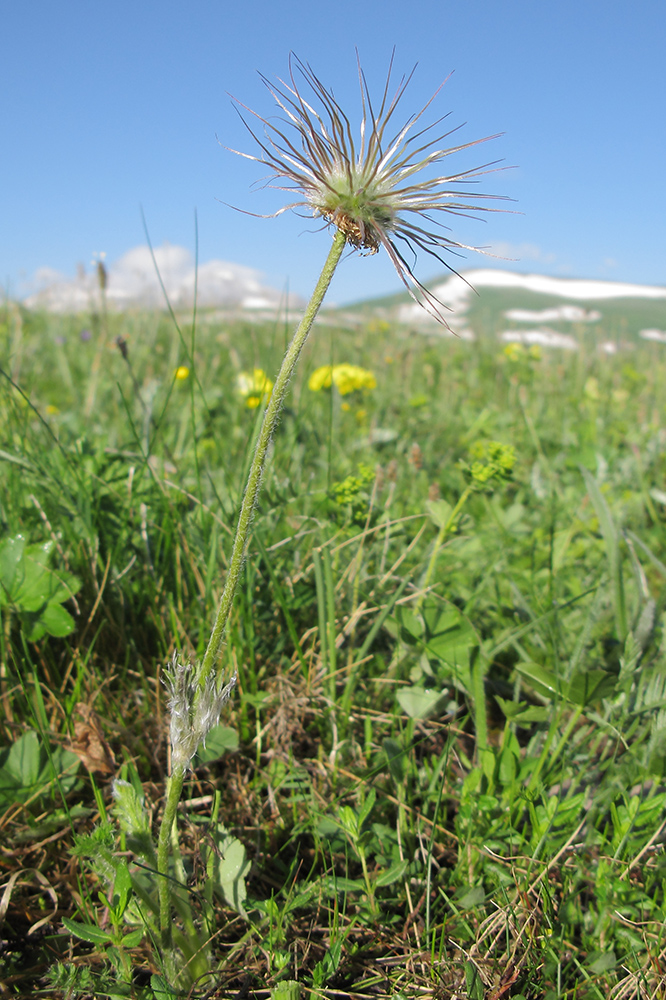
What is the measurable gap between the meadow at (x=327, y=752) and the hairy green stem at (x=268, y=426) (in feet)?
1.10

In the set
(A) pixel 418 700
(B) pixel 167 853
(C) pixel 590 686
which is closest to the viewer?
(B) pixel 167 853

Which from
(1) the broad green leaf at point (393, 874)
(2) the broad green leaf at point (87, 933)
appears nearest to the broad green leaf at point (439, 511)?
(1) the broad green leaf at point (393, 874)

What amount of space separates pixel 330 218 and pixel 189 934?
123 cm

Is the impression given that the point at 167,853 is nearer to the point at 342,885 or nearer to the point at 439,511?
the point at 342,885

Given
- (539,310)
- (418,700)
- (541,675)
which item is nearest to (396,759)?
(418,700)

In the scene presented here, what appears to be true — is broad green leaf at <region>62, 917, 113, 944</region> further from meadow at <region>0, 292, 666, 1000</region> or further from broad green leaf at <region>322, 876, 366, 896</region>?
broad green leaf at <region>322, 876, 366, 896</region>

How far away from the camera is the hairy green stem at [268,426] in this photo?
0.84 m

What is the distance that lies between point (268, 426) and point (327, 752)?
1035 millimetres

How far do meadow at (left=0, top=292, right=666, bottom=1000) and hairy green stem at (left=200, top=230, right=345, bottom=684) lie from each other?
0.33 metres

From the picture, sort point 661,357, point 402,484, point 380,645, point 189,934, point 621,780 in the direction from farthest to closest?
point 661,357 < point 402,484 < point 380,645 < point 621,780 < point 189,934

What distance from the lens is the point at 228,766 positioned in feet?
4.83

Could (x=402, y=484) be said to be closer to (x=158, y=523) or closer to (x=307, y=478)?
(x=307, y=478)

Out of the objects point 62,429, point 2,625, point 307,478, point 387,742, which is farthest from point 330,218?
point 62,429

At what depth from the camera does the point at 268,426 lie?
0.86 metres
